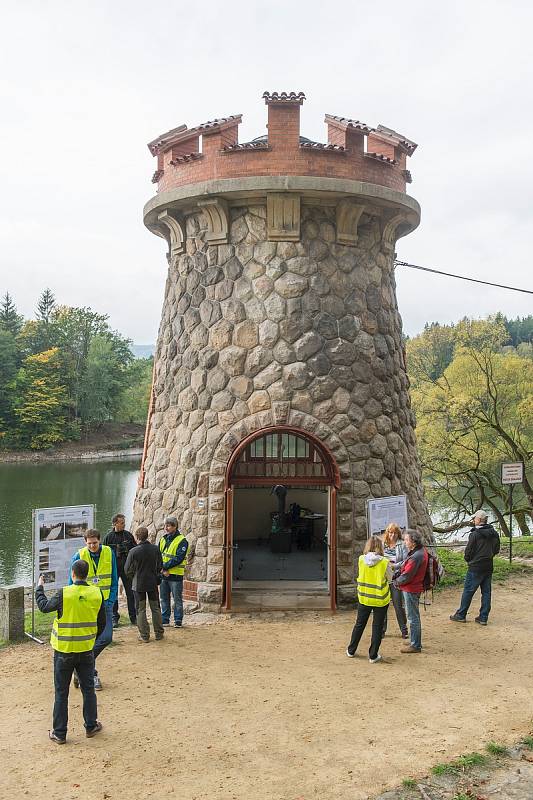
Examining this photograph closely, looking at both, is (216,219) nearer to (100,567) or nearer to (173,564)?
(173,564)

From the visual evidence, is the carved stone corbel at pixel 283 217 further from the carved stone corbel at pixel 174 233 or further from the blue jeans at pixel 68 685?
the blue jeans at pixel 68 685

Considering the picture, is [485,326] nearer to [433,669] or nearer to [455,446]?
[455,446]

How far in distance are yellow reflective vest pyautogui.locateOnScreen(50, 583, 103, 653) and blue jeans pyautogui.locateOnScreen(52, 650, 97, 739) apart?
0.22 ft

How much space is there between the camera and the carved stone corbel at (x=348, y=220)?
9109 mm

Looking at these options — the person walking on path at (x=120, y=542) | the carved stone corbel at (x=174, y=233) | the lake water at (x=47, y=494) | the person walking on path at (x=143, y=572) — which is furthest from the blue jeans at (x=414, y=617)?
→ the lake water at (x=47, y=494)

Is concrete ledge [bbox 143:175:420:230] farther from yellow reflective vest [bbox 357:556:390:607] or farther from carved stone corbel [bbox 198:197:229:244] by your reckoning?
yellow reflective vest [bbox 357:556:390:607]

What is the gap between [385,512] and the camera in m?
9.02

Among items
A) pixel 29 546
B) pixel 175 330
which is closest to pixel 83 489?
pixel 29 546

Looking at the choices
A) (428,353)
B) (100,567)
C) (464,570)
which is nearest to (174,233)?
(100,567)

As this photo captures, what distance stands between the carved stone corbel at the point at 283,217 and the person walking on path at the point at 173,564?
13.0 feet

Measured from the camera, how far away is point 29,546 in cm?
1919

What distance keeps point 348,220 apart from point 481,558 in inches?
184

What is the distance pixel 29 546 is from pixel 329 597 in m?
12.6

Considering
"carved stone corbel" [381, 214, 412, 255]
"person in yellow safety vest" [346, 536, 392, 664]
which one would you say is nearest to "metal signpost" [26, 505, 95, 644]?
"person in yellow safety vest" [346, 536, 392, 664]
